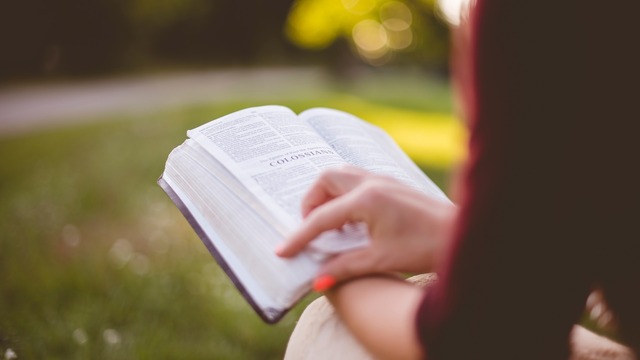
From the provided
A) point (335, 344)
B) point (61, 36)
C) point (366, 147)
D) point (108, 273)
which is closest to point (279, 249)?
point (335, 344)

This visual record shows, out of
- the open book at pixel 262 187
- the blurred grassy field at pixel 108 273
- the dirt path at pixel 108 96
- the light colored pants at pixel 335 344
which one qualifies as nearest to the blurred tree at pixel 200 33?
the dirt path at pixel 108 96

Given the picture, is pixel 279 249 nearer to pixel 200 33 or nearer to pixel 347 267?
pixel 347 267

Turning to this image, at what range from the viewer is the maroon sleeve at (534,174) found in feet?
2.14

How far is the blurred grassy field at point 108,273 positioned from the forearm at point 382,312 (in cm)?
22

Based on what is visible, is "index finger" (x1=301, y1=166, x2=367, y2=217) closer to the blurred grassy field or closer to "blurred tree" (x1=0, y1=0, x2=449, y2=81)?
the blurred grassy field

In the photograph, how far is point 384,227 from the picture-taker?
84cm

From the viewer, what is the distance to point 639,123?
28.1 inches

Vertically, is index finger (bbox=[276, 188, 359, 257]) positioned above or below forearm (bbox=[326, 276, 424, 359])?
above

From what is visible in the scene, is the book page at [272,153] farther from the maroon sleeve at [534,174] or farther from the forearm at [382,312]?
the maroon sleeve at [534,174]

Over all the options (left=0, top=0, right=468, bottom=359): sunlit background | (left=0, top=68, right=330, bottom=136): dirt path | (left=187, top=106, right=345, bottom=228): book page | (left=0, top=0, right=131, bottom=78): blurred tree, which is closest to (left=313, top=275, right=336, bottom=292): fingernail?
(left=187, top=106, right=345, bottom=228): book page

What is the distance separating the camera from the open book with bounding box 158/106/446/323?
924 millimetres

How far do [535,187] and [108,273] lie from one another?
2.53 m

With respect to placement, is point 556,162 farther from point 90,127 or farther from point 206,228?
point 90,127

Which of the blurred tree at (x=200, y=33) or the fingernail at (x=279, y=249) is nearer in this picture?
the fingernail at (x=279, y=249)
